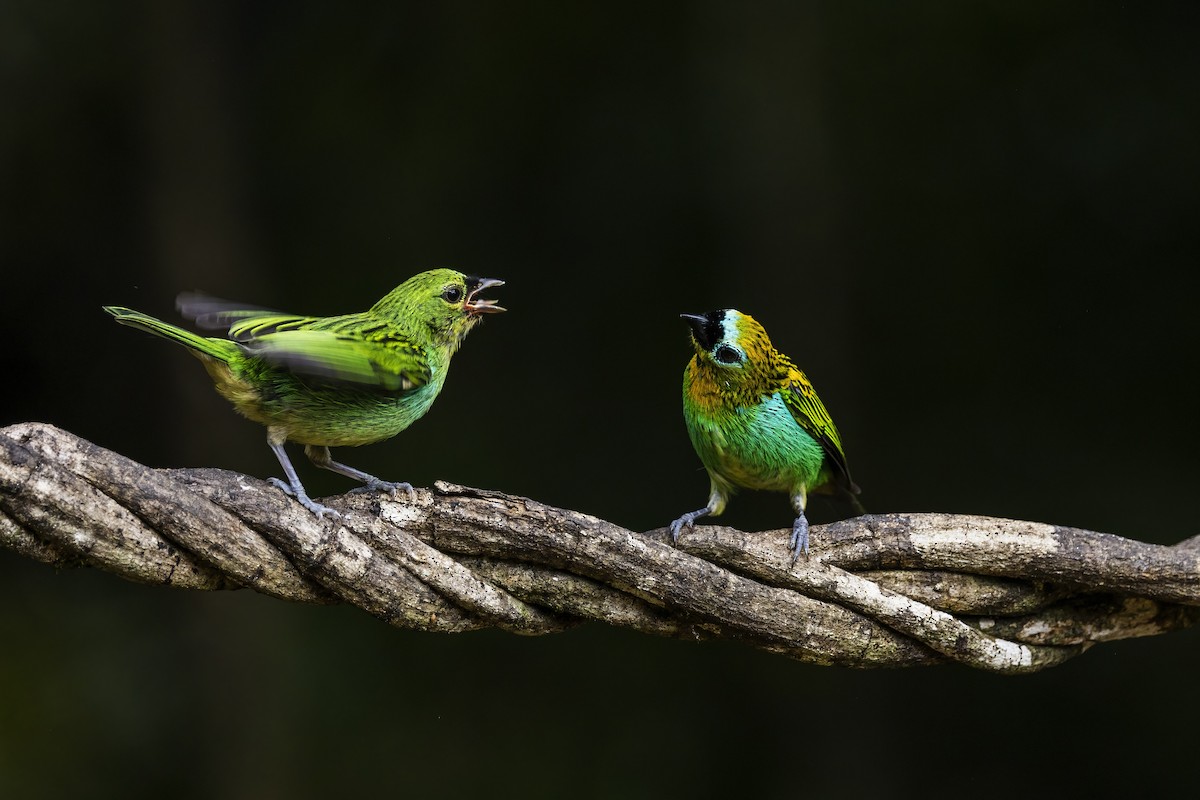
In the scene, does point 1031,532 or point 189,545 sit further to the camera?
point 1031,532

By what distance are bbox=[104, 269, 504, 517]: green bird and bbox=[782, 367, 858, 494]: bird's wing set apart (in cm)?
91

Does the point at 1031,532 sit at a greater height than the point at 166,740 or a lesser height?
greater

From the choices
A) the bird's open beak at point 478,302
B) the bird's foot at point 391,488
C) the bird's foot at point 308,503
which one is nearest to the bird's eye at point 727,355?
the bird's open beak at point 478,302

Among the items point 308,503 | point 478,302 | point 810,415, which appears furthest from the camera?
point 810,415

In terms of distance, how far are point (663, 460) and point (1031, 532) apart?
2399 mm

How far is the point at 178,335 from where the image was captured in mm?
2301

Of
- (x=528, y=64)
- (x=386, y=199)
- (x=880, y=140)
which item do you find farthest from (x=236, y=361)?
(x=880, y=140)

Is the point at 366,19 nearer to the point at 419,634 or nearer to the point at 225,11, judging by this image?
the point at 225,11

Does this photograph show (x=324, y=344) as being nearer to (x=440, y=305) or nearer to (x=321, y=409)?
(x=321, y=409)

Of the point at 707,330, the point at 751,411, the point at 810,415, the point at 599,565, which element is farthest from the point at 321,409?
the point at 810,415

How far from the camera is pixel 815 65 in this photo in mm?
4605

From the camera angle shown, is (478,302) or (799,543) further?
(478,302)

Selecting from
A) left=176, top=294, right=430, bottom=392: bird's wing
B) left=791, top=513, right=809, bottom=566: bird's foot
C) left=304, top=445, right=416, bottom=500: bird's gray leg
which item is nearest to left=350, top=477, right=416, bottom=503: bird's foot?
left=304, top=445, right=416, bottom=500: bird's gray leg

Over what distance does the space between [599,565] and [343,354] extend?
26.6 inches
